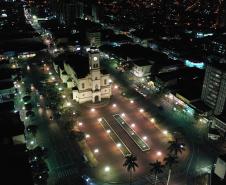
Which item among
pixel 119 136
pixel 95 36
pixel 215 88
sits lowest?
pixel 119 136

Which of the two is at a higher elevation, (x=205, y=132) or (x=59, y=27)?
(x=59, y=27)

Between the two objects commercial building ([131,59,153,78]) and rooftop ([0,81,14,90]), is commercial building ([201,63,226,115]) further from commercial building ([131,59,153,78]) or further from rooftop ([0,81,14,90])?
rooftop ([0,81,14,90])

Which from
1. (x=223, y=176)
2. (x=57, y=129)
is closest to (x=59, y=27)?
(x=57, y=129)

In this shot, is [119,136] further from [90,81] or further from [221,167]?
[221,167]

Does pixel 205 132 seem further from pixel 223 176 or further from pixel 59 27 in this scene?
pixel 59 27

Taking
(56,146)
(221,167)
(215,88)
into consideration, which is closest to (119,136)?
(56,146)

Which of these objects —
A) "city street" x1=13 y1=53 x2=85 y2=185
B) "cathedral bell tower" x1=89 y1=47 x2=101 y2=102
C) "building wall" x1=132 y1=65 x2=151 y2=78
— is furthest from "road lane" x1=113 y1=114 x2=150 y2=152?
"building wall" x1=132 y1=65 x2=151 y2=78

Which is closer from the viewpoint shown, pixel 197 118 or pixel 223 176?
pixel 223 176
